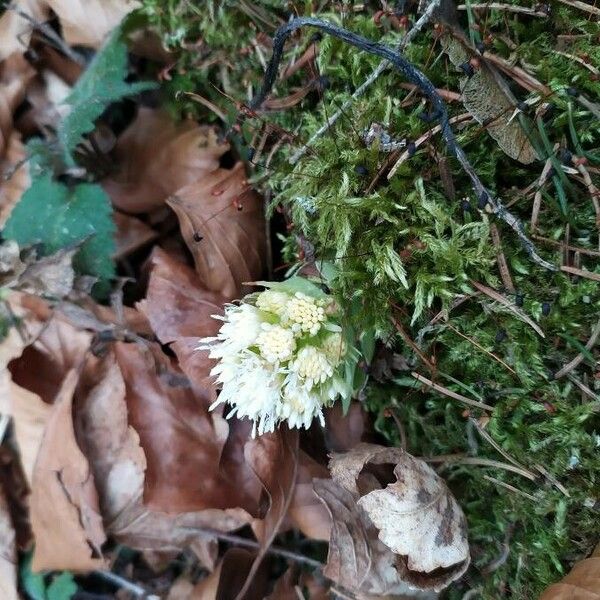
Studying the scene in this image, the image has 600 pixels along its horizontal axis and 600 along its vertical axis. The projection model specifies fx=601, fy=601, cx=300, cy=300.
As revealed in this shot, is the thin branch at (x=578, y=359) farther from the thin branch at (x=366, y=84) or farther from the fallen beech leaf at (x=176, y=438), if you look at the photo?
the fallen beech leaf at (x=176, y=438)

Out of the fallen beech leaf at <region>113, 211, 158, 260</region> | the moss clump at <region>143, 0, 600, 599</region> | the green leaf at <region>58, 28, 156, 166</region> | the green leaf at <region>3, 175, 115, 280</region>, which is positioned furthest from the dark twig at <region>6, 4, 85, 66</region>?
the moss clump at <region>143, 0, 600, 599</region>

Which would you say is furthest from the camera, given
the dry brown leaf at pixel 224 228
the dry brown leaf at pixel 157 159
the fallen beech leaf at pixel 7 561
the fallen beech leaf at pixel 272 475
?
the fallen beech leaf at pixel 7 561

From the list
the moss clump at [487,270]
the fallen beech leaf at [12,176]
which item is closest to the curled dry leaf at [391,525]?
the moss clump at [487,270]

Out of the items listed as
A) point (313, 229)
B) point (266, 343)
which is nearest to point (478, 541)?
point (266, 343)

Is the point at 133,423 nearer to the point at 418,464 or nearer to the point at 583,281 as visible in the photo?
the point at 418,464

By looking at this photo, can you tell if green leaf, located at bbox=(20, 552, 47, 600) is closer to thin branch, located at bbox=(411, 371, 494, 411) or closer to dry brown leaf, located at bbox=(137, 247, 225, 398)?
dry brown leaf, located at bbox=(137, 247, 225, 398)

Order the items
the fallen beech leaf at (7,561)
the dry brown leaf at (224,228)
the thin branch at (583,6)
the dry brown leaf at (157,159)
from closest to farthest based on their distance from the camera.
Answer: the thin branch at (583,6) → the dry brown leaf at (224,228) → the dry brown leaf at (157,159) → the fallen beech leaf at (7,561)
